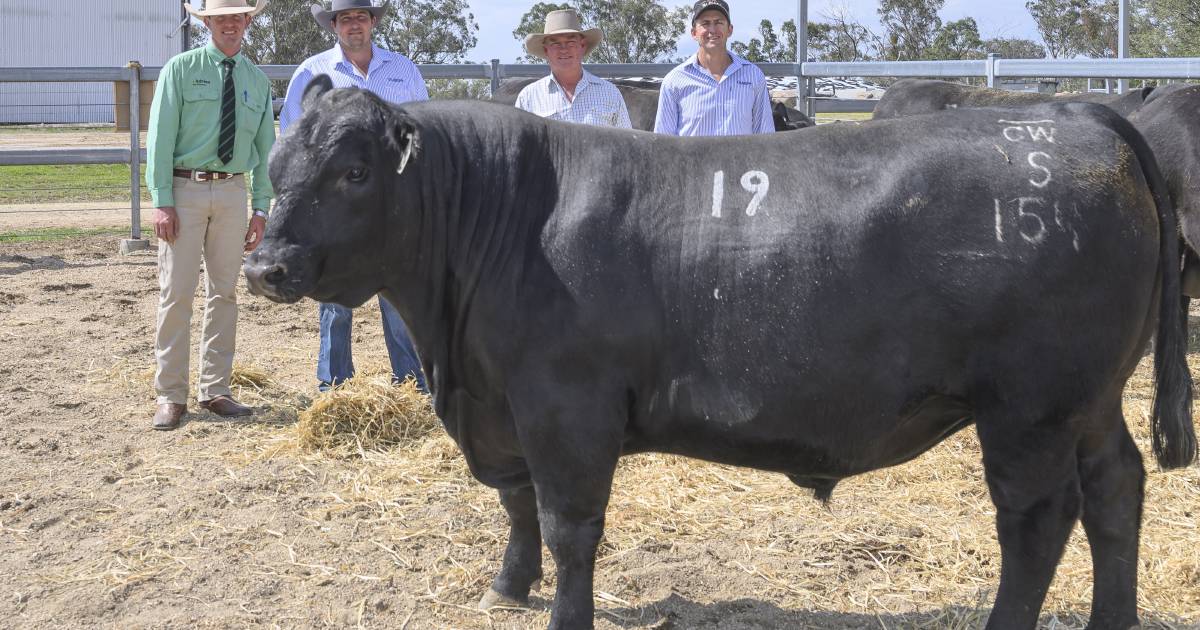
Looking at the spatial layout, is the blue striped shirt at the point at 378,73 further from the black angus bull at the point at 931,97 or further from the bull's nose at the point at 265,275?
the black angus bull at the point at 931,97

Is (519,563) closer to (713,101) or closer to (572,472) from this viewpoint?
(572,472)

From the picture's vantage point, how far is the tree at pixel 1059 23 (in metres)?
36.8

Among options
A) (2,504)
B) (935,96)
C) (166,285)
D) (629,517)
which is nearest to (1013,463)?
(629,517)

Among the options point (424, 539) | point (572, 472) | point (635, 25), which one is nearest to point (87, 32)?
point (635, 25)

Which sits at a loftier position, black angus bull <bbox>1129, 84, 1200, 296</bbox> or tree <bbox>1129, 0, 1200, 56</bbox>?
tree <bbox>1129, 0, 1200, 56</bbox>

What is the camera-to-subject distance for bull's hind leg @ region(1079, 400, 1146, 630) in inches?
141

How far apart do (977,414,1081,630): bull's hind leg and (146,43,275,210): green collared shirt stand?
4148 mm

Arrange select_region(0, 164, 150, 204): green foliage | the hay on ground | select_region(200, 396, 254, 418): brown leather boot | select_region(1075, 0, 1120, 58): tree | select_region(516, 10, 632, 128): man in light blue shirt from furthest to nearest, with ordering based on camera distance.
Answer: select_region(1075, 0, 1120, 58): tree, select_region(0, 164, 150, 204): green foliage, select_region(200, 396, 254, 418): brown leather boot, select_region(516, 10, 632, 128): man in light blue shirt, the hay on ground

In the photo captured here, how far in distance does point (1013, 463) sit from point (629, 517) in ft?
6.44

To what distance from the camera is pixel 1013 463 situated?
3.21 m

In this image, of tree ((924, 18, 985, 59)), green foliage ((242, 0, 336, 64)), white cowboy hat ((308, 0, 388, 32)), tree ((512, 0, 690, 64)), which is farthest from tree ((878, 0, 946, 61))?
white cowboy hat ((308, 0, 388, 32))

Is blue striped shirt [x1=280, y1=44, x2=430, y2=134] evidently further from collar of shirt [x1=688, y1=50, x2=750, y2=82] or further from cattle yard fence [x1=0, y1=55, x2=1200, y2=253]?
cattle yard fence [x1=0, y1=55, x2=1200, y2=253]

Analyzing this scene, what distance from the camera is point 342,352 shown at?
6758 mm

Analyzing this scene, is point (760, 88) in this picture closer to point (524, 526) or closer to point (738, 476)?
point (738, 476)
